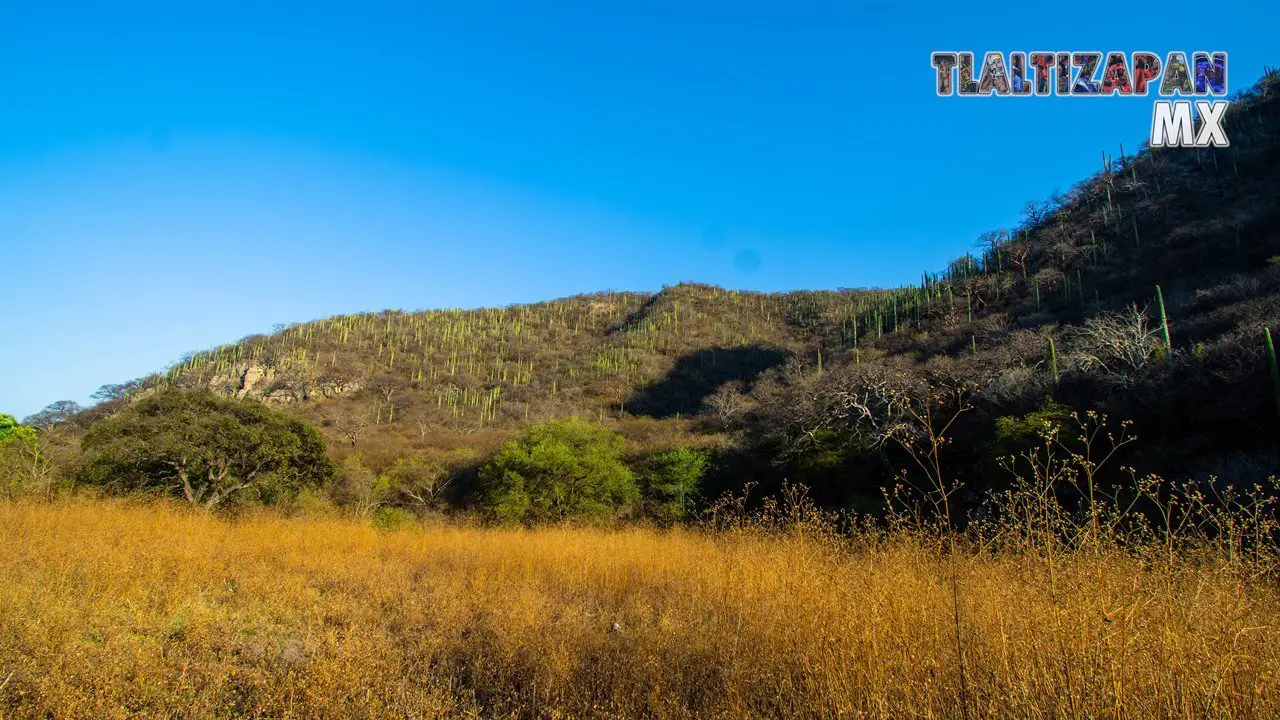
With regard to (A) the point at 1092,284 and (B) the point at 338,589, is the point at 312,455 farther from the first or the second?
(A) the point at 1092,284

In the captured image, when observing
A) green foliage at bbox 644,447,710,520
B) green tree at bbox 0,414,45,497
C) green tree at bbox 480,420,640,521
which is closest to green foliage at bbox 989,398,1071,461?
green foliage at bbox 644,447,710,520

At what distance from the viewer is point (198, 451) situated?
16344 millimetres

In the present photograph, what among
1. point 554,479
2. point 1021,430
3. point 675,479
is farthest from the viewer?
point 675,479

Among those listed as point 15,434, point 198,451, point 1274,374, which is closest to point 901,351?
point 1274,374

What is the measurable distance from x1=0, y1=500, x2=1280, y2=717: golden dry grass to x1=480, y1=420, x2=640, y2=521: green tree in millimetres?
20028

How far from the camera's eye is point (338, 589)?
20.7 ft

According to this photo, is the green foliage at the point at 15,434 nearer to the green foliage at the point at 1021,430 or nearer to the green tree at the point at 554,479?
the green tree at the point at 554,479

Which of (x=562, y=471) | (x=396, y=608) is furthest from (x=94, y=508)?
(x=562, y=471)

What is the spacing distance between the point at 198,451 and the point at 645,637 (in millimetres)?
17894

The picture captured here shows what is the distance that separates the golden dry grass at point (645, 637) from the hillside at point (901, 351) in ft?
51.2

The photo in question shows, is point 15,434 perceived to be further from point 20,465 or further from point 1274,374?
point 1274,374

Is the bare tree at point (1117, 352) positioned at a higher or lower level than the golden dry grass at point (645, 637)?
higher

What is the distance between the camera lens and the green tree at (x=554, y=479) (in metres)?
26.3

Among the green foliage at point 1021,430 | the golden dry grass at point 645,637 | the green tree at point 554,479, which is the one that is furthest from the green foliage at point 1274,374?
the green tree at point 554,479
